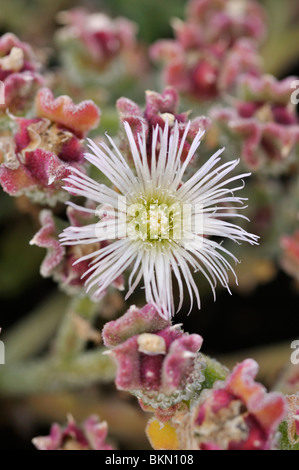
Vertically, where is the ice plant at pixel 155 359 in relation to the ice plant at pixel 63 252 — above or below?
below

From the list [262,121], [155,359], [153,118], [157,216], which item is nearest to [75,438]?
[155,359]

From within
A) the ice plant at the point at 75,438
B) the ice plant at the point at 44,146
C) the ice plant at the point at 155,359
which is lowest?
the ice plant at the point at 75,438

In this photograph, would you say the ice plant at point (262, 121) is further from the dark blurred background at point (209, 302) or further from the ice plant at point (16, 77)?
the dark blurred background at point (209, 302)

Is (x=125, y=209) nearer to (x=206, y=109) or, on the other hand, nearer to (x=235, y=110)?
(x=235, y=110)

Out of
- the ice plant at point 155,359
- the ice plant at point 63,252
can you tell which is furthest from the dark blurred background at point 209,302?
the ice plant at point 155,359

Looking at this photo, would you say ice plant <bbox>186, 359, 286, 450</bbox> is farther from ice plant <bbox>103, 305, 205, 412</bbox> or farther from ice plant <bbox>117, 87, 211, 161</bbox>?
ice plant <bbox>117, 87, 211, 161</bbox>
